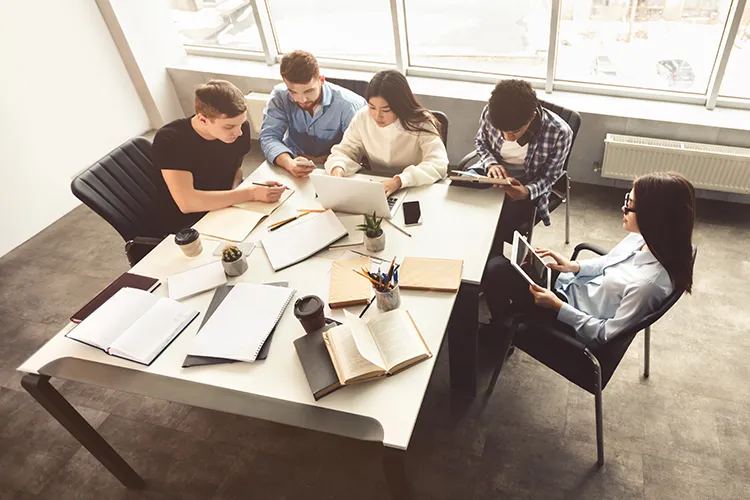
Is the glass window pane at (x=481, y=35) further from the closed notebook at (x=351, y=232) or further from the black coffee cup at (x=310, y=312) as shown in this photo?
the black coffee cup at (x=310, y=312)

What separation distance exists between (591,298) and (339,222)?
108 centimetres

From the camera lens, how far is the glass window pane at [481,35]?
12.0ft

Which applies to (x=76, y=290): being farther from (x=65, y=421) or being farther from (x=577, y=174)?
(x=577, y=174)

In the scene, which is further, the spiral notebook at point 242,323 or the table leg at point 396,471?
the spiral notebook at point 242,323

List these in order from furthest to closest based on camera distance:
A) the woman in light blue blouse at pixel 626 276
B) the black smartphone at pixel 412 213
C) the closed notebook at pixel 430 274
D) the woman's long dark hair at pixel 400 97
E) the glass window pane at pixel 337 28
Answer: the glass window pane at pixel 337 28, the woman's long dark hair at pixel 400 97, the black smartphone at pixel 412 213, the closed notebook at pixel 430 274, the woman in light blue blouse at pixel 626 276

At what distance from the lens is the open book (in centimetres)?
158

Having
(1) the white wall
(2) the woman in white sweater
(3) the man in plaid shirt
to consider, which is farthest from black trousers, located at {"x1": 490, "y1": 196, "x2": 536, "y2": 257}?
(1) the white wall

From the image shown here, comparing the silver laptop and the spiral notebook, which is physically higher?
the silver laptop

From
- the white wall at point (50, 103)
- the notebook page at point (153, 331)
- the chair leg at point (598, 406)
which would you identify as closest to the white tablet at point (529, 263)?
the chair leg at point (598, 406)

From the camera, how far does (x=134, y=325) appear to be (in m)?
1.83

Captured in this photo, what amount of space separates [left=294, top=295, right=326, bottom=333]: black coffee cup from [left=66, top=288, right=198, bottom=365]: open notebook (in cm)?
44

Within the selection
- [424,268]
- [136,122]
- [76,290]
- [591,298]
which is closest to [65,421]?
[424,268]

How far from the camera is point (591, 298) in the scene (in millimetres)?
2039

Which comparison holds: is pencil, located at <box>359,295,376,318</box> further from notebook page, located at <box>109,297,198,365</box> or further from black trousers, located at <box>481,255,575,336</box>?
notebook page, located at <box>109,297,198,365</box>
